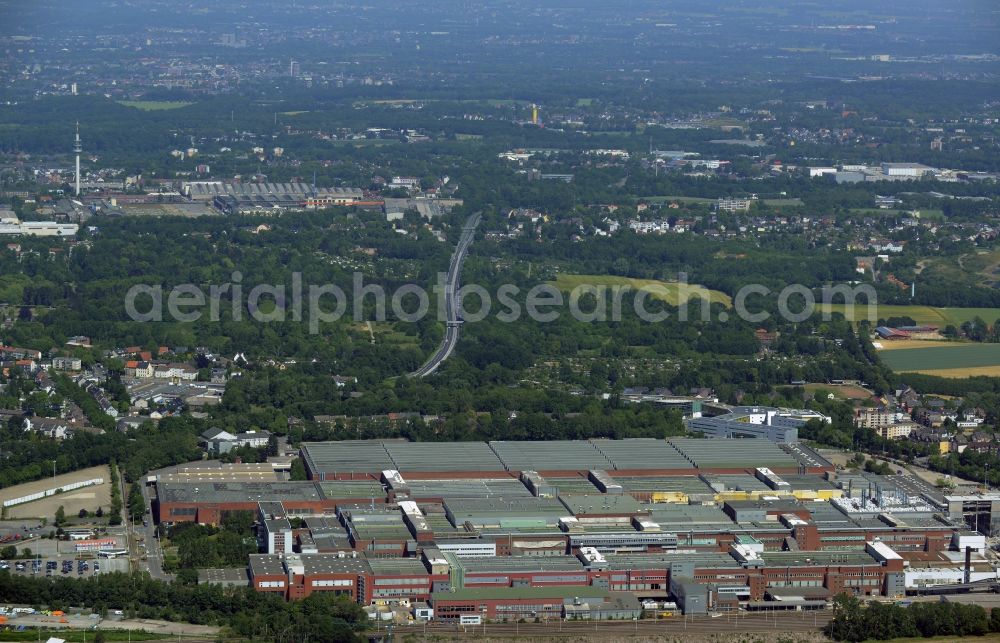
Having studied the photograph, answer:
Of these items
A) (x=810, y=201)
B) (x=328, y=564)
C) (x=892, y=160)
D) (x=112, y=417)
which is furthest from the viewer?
(x=892, y=160)

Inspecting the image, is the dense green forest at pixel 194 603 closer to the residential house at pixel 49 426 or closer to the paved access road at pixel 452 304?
the residential house at pixel 49 426

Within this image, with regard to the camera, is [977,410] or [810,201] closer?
[977,410]

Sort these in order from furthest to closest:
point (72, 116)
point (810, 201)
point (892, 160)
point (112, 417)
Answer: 1. point (72, 116)
2. point (892, 160)
3. point (810, 201)
4. point (112, 417)

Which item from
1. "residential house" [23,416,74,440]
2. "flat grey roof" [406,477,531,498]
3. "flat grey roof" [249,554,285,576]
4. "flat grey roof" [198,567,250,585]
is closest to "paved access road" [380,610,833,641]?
"flat grey roof" [249,554,285,576]

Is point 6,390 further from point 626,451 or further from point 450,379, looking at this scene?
point 626,451

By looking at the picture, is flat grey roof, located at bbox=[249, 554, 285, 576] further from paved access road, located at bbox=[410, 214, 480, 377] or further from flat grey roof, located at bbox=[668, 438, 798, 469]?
paved access road, located at bbox=[410, 214, 480, 377]

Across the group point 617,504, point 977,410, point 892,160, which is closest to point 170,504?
point 617,504
